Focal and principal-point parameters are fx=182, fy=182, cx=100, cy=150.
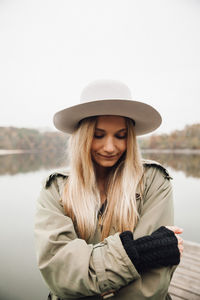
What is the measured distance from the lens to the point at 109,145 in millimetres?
1293

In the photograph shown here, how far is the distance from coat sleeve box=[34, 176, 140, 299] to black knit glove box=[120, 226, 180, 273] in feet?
0.13

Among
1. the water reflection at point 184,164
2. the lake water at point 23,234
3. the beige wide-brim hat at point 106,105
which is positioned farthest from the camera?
the water reflection at point 184,164

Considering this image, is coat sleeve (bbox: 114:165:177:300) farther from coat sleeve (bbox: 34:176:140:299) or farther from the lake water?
the lake water

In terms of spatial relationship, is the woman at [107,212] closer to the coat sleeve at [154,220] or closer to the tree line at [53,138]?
the coat sleeve at [154,220]

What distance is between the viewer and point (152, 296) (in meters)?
0.99

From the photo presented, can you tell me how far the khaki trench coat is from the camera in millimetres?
905

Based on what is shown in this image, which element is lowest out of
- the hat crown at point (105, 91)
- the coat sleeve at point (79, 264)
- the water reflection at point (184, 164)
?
the water reflection at point (184, 164)

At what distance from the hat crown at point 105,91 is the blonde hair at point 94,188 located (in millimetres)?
157

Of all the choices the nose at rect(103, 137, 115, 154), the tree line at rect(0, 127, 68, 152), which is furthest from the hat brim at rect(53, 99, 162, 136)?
the tree line at rect(0, 127, 68, 152)

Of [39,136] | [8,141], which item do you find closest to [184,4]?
[39,136]

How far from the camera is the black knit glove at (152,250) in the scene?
3.06 feet

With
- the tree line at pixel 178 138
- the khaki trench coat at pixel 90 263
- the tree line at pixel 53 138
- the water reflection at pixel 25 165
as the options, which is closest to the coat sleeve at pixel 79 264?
the khaki trench coat at pixel 90 263

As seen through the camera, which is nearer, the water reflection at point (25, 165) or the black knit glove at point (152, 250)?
the black knit glove at point (152, 250)

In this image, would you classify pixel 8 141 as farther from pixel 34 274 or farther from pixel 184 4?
pixel 184 4
